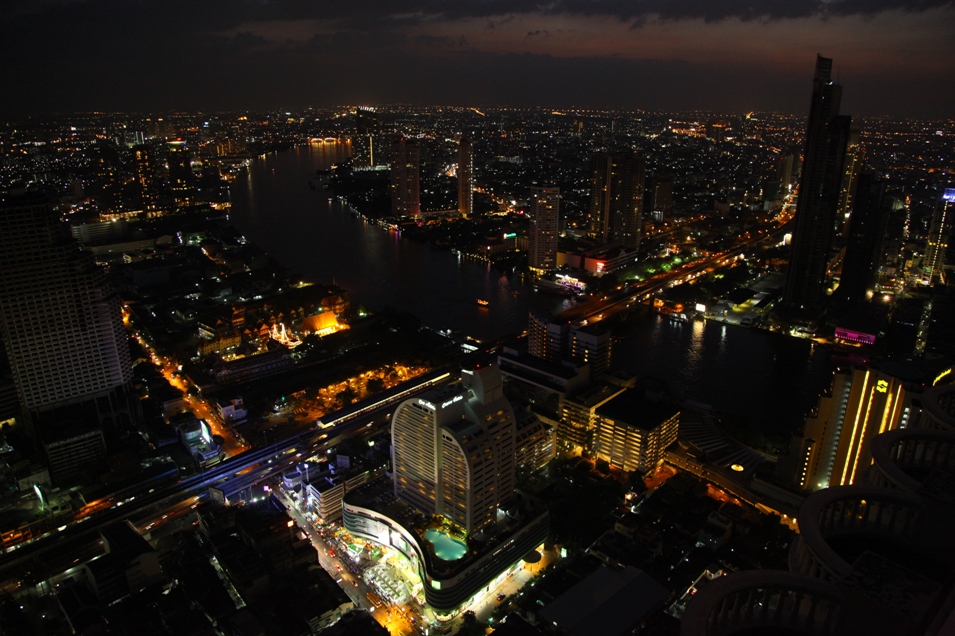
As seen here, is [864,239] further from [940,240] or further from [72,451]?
[72,451]

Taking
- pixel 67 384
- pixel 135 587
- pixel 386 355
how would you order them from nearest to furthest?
pixel 135 587 < pixel 67 384 < pixel 386 355

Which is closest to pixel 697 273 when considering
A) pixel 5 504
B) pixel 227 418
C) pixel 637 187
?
pixel 637 187

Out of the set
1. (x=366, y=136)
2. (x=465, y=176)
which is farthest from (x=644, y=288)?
(x=366, y=136)

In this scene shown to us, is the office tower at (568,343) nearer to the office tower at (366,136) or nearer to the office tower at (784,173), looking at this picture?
the office tower at (784,173)

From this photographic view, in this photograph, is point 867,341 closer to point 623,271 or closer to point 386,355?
point 623,271

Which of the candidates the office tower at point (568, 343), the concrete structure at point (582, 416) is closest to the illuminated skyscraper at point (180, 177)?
the office tower at point (568, 343)

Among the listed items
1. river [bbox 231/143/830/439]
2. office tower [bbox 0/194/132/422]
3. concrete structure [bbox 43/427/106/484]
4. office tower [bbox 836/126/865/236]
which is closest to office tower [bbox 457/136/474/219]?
river [bbox 231/143/830/439]
